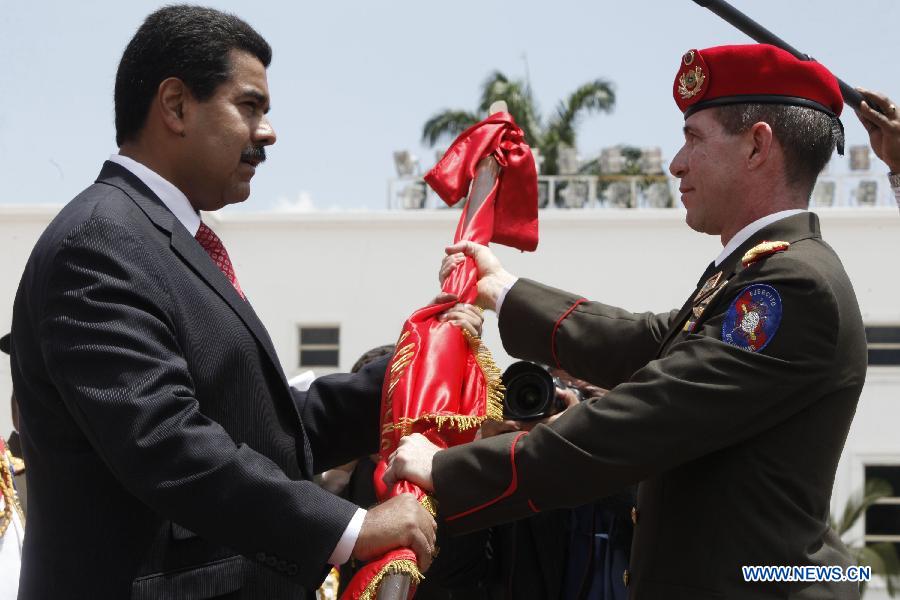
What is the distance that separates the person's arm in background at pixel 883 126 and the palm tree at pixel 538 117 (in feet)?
82.9

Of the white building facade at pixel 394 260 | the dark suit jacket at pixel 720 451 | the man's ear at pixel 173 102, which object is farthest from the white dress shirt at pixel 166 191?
the white building facade at pixel 394 260

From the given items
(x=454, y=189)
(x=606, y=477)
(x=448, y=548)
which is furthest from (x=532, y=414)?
(x=606, y=477)

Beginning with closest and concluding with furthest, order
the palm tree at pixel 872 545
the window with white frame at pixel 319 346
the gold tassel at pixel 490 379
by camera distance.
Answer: the gold tassel at pixel 490 379
the palm tree at pixel 872 545
the window with white frame at pixel 319 346

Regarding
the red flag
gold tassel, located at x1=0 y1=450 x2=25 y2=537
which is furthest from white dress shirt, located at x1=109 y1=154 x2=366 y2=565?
gold tassel, located at x1=0 y1=450 x2=25 y2=537

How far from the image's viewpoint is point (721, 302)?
10.1 feet

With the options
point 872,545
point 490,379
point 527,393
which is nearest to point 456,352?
point 490,379

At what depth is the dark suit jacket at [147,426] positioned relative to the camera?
8.35 feet

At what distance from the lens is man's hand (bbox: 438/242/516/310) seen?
12.8ft

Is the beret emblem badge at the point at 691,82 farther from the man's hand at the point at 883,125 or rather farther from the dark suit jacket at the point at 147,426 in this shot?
the dark suit jacket at the point at 147,426

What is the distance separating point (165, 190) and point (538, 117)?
1066 inches

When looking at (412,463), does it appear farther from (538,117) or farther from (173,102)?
(538,117)

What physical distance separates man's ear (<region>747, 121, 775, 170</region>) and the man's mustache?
1.33 m

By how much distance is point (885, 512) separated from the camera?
73.8ft

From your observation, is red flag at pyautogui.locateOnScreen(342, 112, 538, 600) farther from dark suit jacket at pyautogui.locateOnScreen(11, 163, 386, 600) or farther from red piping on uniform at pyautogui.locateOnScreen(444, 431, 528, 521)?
dark suit jacket at pyautogui.locateOnScreen(11, 163, 386, 600)
